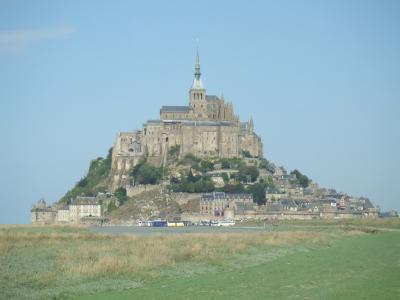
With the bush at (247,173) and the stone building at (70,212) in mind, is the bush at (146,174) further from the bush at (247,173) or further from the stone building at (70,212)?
the bush at (247,173)

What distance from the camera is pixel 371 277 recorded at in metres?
30.1

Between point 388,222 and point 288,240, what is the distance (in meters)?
46.2

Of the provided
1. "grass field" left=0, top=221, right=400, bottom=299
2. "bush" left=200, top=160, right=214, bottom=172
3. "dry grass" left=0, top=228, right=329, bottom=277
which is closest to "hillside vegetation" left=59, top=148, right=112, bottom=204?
"bush" left=200, top=160, right=214, bottom=172

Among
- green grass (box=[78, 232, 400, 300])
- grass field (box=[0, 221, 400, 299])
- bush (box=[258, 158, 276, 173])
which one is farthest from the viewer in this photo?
bush (box=[258, 158, 276, 173])

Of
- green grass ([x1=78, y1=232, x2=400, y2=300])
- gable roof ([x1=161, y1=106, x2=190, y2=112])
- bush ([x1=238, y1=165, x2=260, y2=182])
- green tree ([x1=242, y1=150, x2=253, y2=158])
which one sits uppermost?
gable roof ([x1=161, y1=106, x2=190, y2=112])

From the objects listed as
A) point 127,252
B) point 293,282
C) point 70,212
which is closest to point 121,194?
point 70,212

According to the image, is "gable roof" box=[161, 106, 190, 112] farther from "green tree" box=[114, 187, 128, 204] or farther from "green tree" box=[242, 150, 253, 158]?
"green tree" box=[114, 187, 128, 204]

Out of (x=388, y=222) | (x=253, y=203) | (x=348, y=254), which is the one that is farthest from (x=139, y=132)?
(x=348, y=254)

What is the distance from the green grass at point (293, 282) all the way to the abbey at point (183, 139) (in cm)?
10917

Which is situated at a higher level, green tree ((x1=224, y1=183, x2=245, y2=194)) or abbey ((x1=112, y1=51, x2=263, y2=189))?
abbey ((x1=112, y1=51, x2=263, y2=189))

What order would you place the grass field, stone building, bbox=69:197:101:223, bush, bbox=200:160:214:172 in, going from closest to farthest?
the grass field
stone building, bbox=69:197:101:223
bush, bbox=200:160:214:172

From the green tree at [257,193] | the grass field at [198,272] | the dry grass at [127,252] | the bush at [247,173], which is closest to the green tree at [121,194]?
the bush at [247,173]

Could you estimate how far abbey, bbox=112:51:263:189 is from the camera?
148m

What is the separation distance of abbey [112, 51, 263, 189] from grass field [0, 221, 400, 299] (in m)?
99.4
